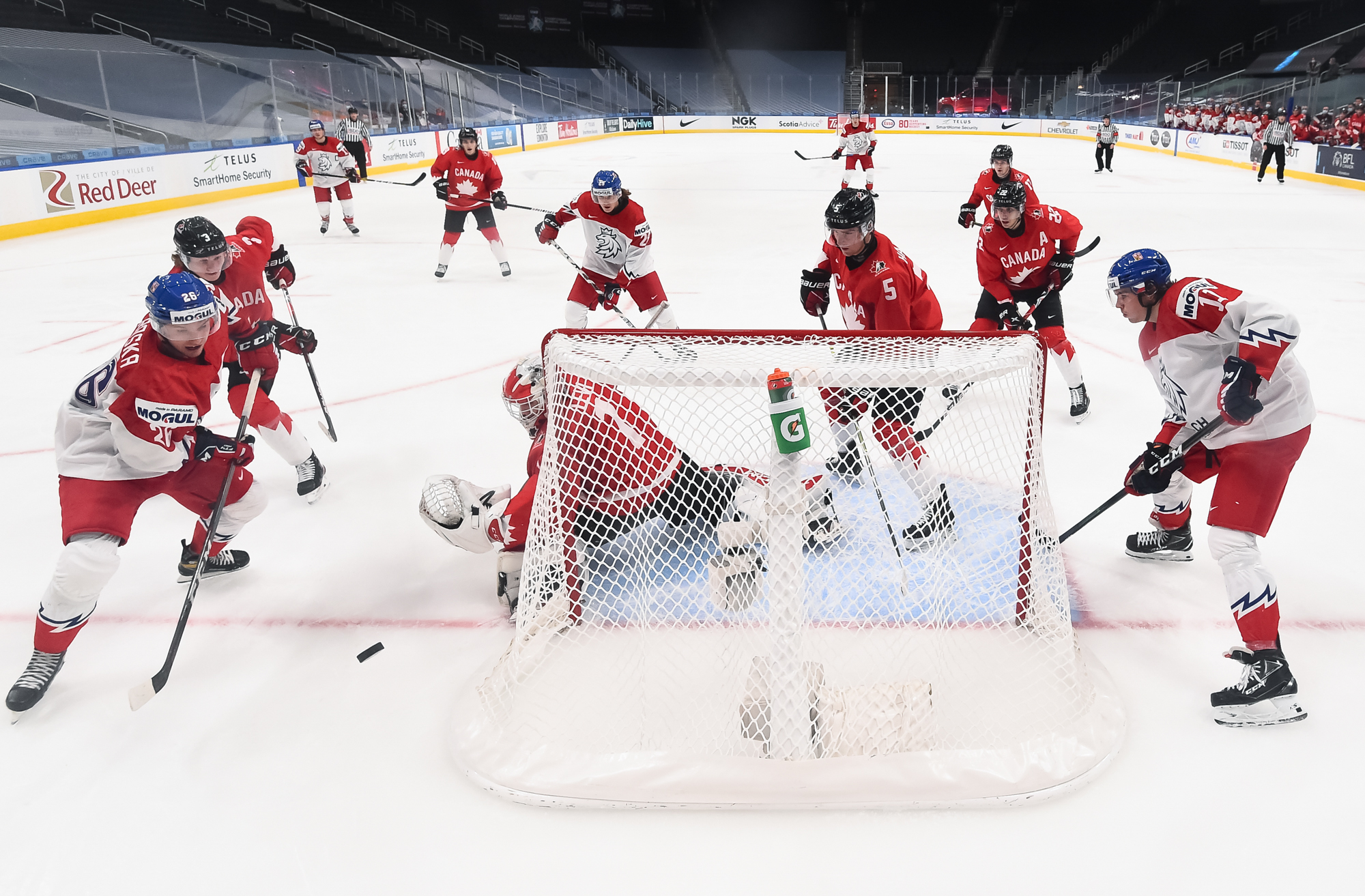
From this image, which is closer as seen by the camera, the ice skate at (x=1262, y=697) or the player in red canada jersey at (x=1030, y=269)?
the ice skate at (x=1262, y=697)

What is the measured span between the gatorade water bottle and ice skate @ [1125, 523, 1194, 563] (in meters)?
1.82

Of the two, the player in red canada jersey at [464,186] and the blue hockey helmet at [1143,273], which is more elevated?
the player in red canada jersey at [464,186]

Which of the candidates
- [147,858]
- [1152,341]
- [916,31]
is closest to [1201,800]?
[1152,341]

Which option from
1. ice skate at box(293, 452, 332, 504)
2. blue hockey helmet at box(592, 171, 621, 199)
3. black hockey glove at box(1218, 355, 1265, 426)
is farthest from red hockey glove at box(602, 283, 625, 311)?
black hockey glove at box(1218, 355, 1265, 426)

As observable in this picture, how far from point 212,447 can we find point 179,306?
0.47 metres

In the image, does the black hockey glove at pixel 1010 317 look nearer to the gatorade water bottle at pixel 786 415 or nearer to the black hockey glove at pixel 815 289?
the black hockey glove at pixel 815 289

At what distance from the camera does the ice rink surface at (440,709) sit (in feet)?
6.61

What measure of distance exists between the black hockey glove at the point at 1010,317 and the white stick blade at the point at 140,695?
390 centimetres

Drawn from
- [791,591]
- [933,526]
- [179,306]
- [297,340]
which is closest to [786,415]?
[791,591]

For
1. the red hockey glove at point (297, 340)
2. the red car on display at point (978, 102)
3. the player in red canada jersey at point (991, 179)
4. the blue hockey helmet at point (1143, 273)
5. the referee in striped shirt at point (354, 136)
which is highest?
the red car on display at point (978, 102)

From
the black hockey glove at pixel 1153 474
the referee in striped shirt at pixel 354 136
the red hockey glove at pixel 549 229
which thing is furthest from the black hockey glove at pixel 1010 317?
the referee in striped shirt at pixel 354 136

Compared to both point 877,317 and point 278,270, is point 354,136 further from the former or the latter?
point 877,317

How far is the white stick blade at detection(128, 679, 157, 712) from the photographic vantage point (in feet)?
8.11

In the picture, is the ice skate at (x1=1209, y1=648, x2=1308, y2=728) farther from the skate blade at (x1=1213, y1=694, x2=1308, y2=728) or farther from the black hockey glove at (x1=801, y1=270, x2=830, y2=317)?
the black hockey glove at (x1=801, y1=270, x2=830, y2=317)
